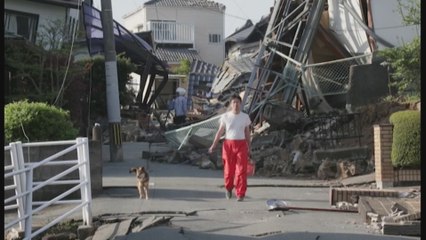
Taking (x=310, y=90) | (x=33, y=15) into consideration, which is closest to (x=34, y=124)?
(x=310, y=90)

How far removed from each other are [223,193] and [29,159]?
10.8 ft

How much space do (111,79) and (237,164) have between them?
258 inches

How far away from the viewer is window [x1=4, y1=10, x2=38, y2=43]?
2245 centimetres

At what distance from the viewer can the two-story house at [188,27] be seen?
2083 inches

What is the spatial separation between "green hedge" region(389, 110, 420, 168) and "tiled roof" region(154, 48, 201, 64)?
39.0 metres

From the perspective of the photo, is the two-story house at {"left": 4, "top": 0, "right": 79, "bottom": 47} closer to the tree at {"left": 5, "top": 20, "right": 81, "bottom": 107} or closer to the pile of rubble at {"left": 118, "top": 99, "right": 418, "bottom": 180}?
the tree at {"left": 5, "top": 20, "right": 81, "bottom": 107}

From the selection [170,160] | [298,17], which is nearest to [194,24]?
[298,17]

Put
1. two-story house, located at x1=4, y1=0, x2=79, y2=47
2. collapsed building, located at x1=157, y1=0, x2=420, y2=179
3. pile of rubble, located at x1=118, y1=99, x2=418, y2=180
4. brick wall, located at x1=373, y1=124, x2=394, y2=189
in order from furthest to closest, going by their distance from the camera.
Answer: two-story house, located at x1=4, y1=0, x2=79, y2=47 → collapsed building, located at x1=157, y1=0, x2=420, y2=179 → pile of rubble, located at x1=118, y1=99, x2=418, y2=180 → brick wall, located at x1=373, y1=124, x2=394, y2=189

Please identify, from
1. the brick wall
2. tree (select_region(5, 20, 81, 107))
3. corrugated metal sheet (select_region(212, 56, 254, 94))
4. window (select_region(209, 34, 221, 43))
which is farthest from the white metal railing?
window (select_region(209, 34, 221, 43))

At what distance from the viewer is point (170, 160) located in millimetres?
17406

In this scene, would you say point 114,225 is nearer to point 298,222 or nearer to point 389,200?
point 298,222

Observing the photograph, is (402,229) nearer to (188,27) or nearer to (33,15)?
(33,15)

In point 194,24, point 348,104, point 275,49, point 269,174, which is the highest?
point 194,24

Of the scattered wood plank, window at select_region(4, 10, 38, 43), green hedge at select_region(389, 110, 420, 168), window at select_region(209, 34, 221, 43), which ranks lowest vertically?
the scattered wood plank
